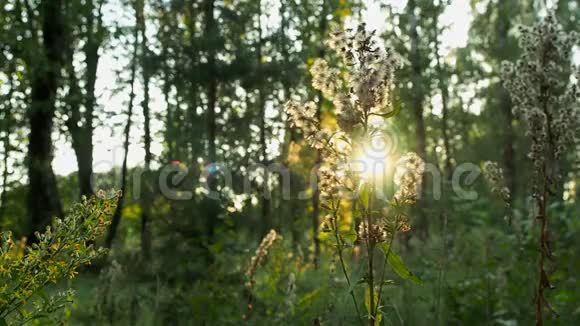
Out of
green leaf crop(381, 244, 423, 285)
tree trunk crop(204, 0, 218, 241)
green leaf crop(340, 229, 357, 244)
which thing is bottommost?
green leaf crop(381, 244, 423, 285)

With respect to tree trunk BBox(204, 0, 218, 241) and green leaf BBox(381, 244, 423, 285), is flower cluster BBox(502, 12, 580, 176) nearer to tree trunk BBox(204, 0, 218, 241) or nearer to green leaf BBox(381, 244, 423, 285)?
green leaf BBox(381, 244, 423, 285)


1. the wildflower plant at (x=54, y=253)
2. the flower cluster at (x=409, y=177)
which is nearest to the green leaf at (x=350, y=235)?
the flower cluster at (x=409, y=177)

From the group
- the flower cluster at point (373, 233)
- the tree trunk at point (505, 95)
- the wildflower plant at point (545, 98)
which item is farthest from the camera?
the tree trunk at point (505, 95)

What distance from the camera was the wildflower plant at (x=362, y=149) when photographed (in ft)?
9.71

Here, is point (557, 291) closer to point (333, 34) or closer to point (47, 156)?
point (333, 34)

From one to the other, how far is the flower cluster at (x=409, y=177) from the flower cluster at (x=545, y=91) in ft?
5.48

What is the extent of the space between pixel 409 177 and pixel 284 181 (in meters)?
13.0

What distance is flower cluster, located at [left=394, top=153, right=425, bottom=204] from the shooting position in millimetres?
2986

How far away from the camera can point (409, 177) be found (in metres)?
2.99

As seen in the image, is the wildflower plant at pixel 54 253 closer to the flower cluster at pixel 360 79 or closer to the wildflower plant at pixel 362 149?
the wildflower plant at pixel 362 149

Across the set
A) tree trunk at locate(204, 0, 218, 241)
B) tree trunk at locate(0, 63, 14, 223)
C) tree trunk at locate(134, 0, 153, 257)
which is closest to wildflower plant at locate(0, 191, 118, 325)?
tree trunk at locate(134, 0, 153, 257)

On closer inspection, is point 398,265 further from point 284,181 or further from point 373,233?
point 284,181

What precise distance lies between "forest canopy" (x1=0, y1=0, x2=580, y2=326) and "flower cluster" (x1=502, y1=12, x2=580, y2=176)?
0.05 feet

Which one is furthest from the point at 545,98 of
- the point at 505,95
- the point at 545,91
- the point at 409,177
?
the point at 505,95
